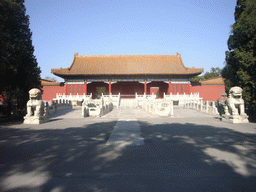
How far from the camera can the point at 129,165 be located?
2668mm

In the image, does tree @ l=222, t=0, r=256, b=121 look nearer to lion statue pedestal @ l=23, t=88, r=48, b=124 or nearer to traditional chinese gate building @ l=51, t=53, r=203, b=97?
traditional chinese gate building @ l=51, t=53, r=203, b=97

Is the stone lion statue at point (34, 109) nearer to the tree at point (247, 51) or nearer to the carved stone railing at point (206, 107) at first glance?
the carved stone railing at point (206, 107)

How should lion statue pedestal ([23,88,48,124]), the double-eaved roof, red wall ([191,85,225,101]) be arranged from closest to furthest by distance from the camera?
1. lion statue pedestal ([23,88,48,124])
2. the double-eaved roof
3. red wall ([191,85,225,101])

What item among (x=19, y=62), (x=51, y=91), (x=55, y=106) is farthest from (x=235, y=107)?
(x=51, y=91)

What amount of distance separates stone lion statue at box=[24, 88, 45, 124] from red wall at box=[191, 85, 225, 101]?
19.4 metres

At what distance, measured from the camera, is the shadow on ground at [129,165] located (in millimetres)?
2076

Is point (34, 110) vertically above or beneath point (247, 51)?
beneath

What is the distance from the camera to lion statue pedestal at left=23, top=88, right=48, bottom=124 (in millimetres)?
7047

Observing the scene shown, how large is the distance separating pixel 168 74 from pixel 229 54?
Result: 827 centimetres

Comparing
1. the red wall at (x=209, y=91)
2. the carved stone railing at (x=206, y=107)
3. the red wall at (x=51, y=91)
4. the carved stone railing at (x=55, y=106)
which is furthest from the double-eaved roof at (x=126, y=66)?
the carved stone railing at (x=206, y=107)

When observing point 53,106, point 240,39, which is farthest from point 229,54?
point 53,106

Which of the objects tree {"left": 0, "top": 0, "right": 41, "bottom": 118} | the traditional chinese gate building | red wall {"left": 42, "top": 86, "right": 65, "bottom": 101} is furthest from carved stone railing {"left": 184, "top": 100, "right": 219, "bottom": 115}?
red wall {"left": 42, "top": 86, "right": 65, "bottom": 101}

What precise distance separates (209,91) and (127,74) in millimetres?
10835

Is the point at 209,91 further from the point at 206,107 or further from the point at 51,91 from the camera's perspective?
the point at 51,91
